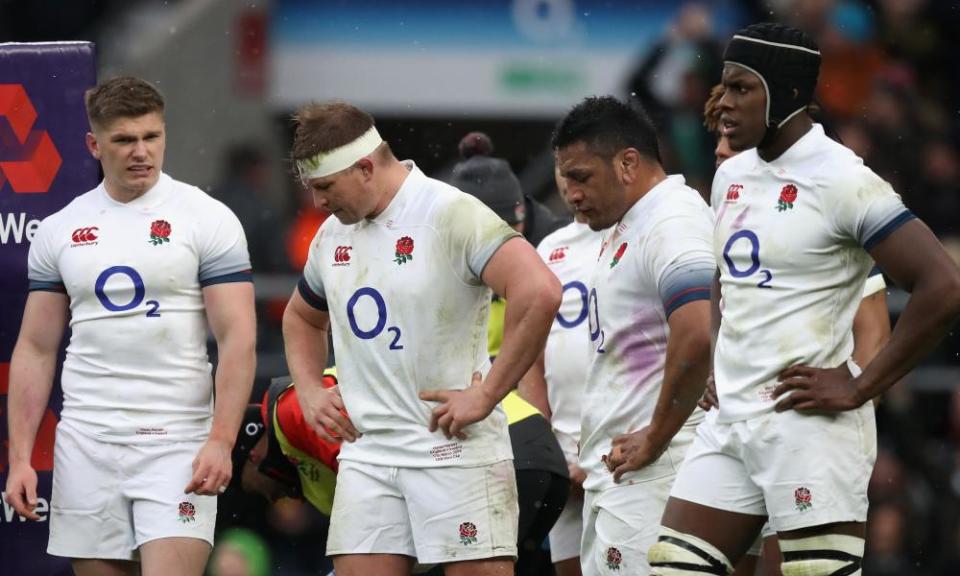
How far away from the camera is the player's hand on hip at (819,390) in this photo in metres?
5.45

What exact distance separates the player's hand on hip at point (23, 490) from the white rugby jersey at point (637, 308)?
2066 mm

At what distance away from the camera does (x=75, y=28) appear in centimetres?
1456

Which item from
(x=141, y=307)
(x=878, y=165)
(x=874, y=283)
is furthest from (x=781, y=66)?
(x=878, y=165)

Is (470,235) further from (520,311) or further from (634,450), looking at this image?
(634,450)

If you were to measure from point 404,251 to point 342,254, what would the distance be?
0.26 metres

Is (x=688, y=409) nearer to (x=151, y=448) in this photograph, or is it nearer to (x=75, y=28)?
(x=151, y=448)

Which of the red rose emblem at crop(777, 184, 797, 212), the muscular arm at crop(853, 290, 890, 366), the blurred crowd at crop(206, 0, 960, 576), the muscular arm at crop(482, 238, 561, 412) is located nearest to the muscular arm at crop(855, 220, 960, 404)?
the red rose emblem at crop(777, 184, 797, 212)

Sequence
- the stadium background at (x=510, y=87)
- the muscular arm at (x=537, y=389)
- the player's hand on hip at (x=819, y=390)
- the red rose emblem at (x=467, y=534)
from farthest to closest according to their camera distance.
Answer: the stadium background at (x=510, y=87) < the muscular arm at (x=537, y=389) < the red rose emblem at (x=467, y=534) < the player's hand on hip at (x=819, y=390)

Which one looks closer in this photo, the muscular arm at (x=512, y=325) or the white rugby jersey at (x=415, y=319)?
the muscular arm at (x=512, y=325)

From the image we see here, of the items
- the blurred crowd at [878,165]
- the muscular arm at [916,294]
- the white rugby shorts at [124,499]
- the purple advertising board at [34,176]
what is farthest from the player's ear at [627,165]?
the blurred crowd at [878,165]

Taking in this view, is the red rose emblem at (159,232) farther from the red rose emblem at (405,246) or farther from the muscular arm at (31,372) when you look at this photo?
→ the red rose emblem at (405,246)

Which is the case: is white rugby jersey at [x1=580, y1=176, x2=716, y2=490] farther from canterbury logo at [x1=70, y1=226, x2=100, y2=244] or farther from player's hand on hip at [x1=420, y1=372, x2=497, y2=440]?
canterbury logo at [x1=70, y1=226, x2=100, y2=244]

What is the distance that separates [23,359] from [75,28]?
846cm

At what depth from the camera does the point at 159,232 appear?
647 centimetres
